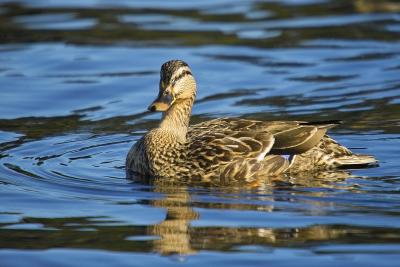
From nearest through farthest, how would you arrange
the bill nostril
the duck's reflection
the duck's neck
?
the duck's reflection → the bill nostril → the duck's neck

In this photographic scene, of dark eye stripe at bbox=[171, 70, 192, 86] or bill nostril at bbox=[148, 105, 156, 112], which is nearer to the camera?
bill nostril at bbox=[148, 105, 156, 112]

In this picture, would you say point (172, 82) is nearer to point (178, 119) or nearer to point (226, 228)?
point (178, 119)

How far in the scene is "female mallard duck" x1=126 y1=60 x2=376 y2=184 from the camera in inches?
480

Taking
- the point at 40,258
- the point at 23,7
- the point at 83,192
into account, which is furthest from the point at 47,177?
the point at 23,7

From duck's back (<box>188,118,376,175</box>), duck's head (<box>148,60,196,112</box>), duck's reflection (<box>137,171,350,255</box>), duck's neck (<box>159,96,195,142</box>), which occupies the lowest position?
duck's reflection (<box>137,171,350,255</box>)

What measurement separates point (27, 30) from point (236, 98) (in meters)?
6.57

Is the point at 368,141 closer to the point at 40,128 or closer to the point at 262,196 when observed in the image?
the point at 262,196

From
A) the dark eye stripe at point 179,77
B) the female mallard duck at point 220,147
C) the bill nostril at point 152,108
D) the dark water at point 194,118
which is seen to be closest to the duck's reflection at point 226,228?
the dark water at point 194,118

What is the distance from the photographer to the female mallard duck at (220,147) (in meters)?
12.2

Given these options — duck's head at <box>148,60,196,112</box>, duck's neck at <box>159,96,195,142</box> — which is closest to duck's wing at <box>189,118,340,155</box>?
duck's neck at <box>159,96,195,142</box>

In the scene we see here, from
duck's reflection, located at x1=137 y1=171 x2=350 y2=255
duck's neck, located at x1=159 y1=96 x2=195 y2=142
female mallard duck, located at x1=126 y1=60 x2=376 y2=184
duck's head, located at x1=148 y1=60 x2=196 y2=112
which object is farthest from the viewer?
duck's neck, located at x1=159 y1=96 x2=195 y2=142

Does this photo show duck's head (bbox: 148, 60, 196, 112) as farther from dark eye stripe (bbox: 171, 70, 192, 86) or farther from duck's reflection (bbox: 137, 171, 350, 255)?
duck's reflection (bbox: 137, 171, 350, 255)

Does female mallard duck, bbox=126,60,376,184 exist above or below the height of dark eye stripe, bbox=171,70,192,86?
below

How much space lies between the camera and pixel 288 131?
12414 millimetres
